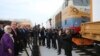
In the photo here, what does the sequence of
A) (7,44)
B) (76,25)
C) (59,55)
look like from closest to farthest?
1. (7,44)
2. (59,55)
3. (76,25)

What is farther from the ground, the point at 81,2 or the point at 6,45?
the point at 81,2

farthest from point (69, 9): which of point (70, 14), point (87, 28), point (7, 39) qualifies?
point (7, 39)

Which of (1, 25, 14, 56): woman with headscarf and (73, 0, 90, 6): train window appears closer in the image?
(1, 25, 14, 56): woman with headscarf

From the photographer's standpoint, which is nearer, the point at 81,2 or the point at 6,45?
the point at 6,45

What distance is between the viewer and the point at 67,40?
17.0 metres

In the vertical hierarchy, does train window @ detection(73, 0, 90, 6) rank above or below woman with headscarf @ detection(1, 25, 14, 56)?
above

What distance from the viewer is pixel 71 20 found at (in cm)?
2598

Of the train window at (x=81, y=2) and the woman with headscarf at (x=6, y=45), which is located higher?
the train window at (x=81, y=2)

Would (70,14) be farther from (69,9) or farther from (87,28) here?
(87,28)

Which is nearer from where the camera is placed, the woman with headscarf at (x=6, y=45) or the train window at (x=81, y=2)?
the woman with headscarf at (x=6, y=45)

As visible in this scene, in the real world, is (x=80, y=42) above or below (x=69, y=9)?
below

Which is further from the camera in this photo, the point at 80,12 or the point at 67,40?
the point at 80,12

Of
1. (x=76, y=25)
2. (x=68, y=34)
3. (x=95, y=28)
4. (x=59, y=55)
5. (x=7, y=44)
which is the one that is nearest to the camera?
(x=7, y=44)

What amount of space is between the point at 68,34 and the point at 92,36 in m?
1.55
